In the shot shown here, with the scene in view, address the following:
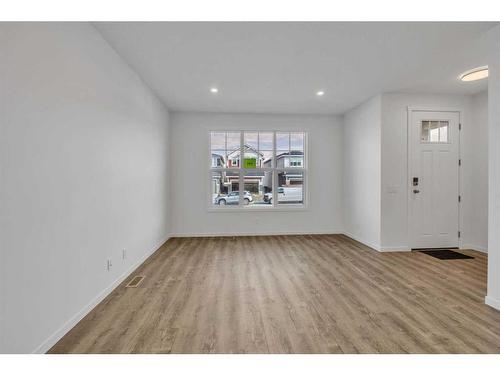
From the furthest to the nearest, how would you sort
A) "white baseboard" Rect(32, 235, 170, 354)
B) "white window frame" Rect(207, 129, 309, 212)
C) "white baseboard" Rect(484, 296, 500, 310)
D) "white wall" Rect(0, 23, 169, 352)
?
"white window frame" Rect(207, 129, 309, 212), "white baseboard" Rect(484, 296, 500, 310), "white baseboard" Rect(32, 235, 170, 354), "white wall" Rect(0, 23, 169, 352)

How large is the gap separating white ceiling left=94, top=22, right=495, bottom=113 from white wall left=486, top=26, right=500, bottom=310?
1.14 ft

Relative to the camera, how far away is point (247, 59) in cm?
301

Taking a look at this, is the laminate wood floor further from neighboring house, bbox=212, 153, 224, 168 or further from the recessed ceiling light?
the recessed ceiling light

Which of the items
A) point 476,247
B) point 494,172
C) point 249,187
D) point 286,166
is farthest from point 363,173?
point 494,172

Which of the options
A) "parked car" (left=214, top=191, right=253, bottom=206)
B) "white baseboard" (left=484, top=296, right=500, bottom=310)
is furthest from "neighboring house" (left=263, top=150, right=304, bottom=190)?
"white baseboard" (left=484, top=296, right=500, bottom=310)

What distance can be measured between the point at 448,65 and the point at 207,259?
419cm

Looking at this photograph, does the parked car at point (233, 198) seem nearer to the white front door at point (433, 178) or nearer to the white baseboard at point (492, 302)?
the white front door at point (433, 178)

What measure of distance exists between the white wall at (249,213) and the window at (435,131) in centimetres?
167

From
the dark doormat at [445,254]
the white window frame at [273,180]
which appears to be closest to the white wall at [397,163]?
the dark doormat at [445,254]

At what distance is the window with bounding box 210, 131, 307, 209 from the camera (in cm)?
557

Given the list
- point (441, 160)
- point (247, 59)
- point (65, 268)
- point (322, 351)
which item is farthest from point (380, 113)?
point (65, 268)

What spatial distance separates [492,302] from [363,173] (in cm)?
280

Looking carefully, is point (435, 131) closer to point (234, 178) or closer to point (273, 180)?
point (273, 180)

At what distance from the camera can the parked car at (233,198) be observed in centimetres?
559
